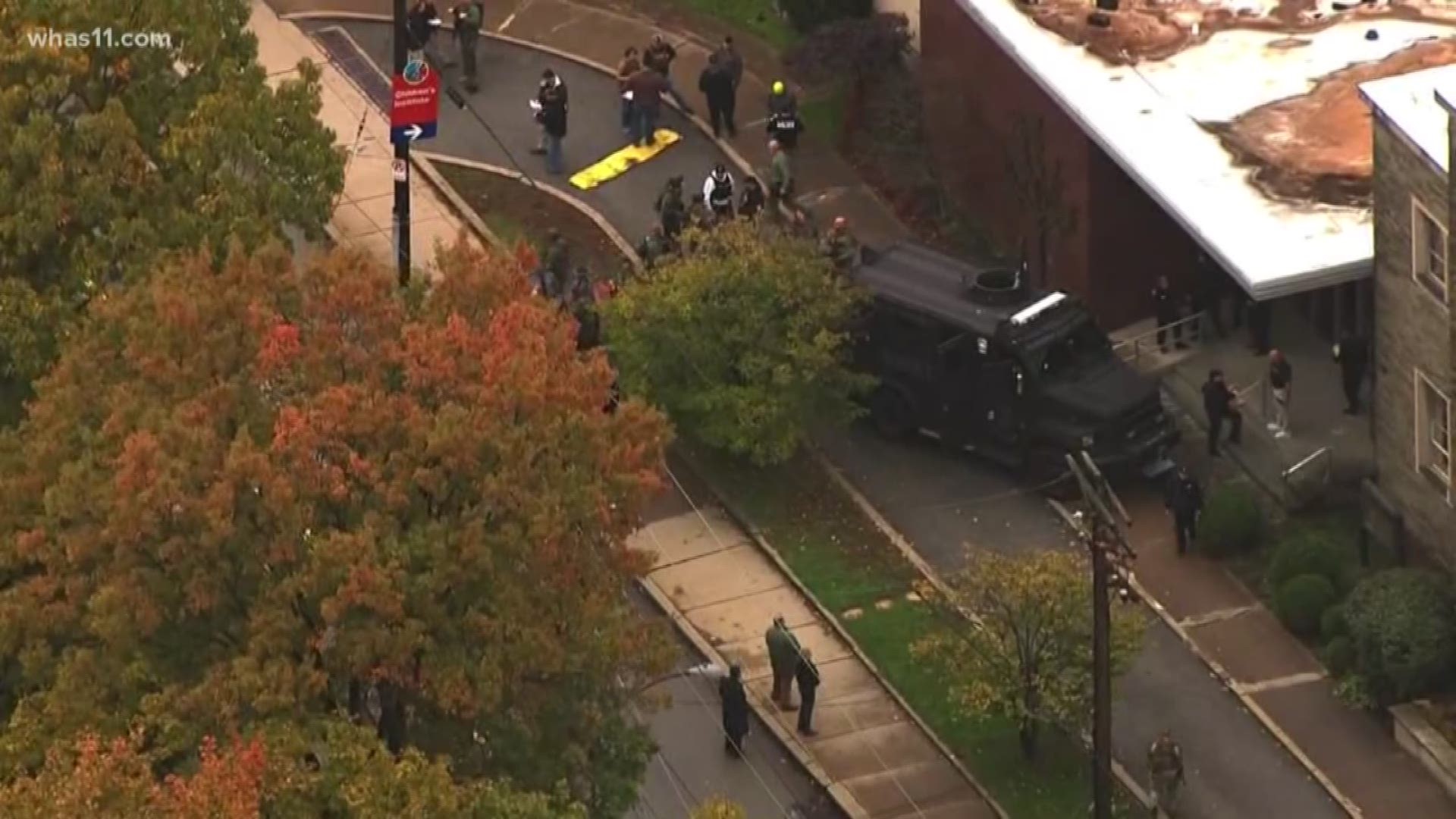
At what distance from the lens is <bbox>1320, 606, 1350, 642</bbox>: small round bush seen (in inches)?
1646

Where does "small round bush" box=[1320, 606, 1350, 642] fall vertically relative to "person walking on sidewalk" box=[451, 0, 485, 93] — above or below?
below

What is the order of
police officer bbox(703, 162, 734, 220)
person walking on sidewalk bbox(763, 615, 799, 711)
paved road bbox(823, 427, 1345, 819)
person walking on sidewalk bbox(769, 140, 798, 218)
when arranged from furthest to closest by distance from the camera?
1. person walking on sidewalk bbox(769, 140, 798, 218)
2. police officer bbox(703, 162, 734, 220)
3. person walking on sidewalk bbox(763, 615, 799, 711)
4. paved road bbox(823, 427, 1345, 819)

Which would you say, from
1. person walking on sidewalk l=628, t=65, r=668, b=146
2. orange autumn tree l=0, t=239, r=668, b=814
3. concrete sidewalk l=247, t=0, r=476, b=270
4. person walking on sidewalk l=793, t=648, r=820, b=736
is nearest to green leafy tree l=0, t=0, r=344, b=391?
orange autumn tree l=0, t=239, r=668, b=814

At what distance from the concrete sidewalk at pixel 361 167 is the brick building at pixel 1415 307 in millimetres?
14108

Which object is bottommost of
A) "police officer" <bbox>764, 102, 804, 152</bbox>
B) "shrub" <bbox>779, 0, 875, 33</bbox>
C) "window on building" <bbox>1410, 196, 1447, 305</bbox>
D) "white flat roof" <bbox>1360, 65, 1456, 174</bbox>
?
"police officer" <bbox>764, 102, 804, 152</bbox>

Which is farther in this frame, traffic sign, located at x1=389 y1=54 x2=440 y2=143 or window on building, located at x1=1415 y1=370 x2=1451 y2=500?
window on building, located at x1=1415 y1=370 x2=1451 y2=500

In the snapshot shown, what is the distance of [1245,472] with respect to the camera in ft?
151

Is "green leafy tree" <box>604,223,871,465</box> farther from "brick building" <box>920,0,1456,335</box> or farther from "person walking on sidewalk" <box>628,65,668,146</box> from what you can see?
"person walking on sidewalk" <box>628,65,668,146</box>

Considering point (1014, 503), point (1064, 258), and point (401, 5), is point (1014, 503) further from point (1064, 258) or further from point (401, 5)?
point (401, 5)

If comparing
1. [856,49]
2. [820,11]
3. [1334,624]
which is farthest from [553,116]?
[1334,624]

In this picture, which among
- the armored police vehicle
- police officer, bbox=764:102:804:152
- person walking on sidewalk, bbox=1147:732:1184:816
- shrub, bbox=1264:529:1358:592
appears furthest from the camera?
police officer, bbox=764:102:804:152

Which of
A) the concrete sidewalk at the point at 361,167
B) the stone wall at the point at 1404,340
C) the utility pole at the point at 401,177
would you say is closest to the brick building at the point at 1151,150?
the stone wall at the point at 1404,340

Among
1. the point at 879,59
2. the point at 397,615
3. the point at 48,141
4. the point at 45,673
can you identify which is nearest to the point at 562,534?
the point at 397,615

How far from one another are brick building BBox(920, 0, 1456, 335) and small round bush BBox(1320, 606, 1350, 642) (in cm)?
408
